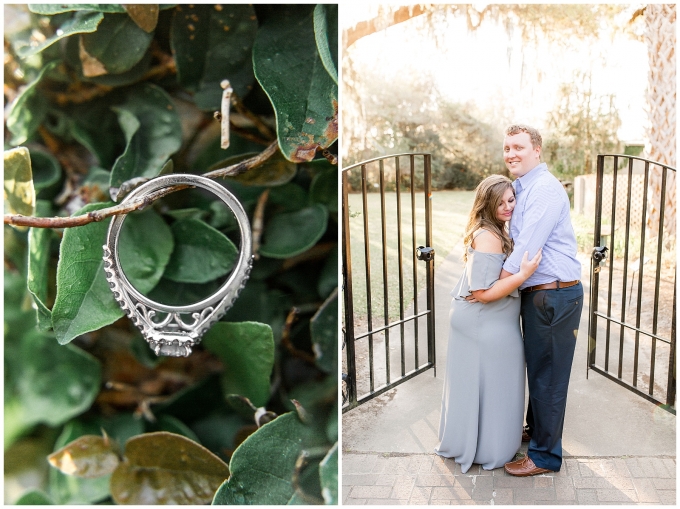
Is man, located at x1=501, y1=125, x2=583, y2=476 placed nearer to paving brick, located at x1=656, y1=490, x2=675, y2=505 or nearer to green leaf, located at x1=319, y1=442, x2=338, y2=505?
paving brick, located at x1=656, y1=490, x2=675, y2=505

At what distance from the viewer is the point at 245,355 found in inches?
67.7

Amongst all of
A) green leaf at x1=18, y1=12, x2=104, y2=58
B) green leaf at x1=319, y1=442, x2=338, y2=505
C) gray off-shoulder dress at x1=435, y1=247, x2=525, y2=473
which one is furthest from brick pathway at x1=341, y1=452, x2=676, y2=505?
green leaf at x1=18, y1=12, x2=104, y2=58

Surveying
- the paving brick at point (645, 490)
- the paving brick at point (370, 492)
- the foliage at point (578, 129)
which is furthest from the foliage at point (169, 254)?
the foliage at point (578, 129)

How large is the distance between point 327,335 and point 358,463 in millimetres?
887

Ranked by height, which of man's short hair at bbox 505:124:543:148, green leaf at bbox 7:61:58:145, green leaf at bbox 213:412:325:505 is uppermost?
green leaf at bbox 7:61:58:145

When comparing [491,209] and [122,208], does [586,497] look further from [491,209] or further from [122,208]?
[122,208]

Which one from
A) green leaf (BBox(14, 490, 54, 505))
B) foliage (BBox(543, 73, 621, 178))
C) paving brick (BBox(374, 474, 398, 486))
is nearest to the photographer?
green leaf (BBox(14, 490, 54, 505))

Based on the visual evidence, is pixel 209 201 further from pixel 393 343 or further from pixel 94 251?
pixel 393 343

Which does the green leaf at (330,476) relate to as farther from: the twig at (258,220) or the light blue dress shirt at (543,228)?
the light blue dress shirt at (543,228)

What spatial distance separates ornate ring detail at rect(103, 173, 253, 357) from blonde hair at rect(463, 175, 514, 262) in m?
0.94

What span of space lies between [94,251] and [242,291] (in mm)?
480

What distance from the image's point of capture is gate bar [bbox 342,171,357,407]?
7.93 feet

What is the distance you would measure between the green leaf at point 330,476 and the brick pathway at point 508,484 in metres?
0.38

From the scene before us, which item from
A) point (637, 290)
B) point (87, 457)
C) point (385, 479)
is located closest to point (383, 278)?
point (385, 479)
